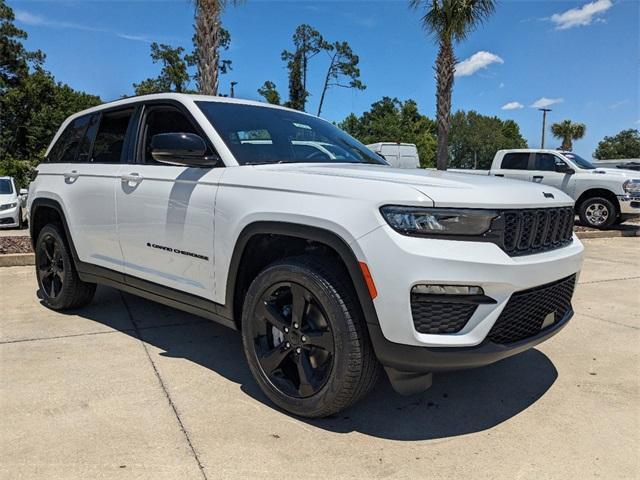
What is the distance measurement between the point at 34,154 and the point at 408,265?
3299cm

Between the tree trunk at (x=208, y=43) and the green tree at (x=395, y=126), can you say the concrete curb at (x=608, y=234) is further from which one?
the green tree at (x=395, y=126)

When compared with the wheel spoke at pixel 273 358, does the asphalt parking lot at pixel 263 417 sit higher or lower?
lower

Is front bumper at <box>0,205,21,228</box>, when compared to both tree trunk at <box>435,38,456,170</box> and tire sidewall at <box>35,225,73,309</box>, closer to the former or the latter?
tire sidewall at <box>35,225,73,309</box>

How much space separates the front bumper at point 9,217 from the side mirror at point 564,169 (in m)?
13.7

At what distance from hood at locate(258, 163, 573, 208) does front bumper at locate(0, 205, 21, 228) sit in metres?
12.2

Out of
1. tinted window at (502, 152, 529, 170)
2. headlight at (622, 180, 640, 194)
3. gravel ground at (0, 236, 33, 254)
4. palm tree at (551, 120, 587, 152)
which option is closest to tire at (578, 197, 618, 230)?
headlight at (622, 180, 640, 194)

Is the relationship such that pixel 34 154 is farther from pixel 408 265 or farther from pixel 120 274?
pixel 408 265

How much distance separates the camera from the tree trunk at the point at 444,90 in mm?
14992

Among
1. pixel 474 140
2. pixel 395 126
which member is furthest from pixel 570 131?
pixel 395 126

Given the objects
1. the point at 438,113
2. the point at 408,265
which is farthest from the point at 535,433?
the point at 438,113

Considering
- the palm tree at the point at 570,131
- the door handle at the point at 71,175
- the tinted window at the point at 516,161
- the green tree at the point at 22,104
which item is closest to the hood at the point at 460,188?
the door handle at the point at 71,175

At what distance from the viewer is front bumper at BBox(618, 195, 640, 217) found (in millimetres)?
11664

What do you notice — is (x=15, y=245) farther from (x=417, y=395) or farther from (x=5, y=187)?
(x=5, y=187)

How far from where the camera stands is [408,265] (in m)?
2.29
